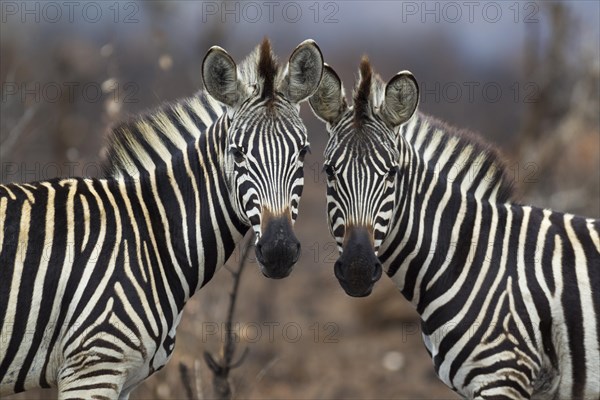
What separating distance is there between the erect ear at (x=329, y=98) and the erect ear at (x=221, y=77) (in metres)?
0.67

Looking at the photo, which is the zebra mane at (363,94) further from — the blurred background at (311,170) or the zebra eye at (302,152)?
the blurred background at (311,170)

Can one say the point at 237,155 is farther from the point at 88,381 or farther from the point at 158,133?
the point at 88,381

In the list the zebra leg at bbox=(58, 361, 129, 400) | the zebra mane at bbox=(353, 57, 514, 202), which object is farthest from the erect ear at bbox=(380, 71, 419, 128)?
the zebra leg at bbox=(58, 361, 129, 400)

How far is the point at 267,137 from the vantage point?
6.06m

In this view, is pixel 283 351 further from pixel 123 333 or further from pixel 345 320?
pixel 123 333

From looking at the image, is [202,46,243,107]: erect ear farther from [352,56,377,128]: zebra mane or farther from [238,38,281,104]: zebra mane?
[352,56,377,128]: zebra mane

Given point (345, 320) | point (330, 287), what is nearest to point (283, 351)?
point (345, 320)

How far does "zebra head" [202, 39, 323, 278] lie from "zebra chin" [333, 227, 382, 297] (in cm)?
42

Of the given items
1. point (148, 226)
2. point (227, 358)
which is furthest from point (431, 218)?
point (227, 358)

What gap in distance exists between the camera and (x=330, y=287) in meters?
19.0

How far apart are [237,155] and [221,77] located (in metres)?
0.62

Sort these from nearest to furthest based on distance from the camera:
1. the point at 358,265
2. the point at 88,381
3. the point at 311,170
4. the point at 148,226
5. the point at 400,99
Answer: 1. the point at 88,381
2. the point at 358,265
3. the point at 148,226
4. the point at 400,99
5. the point at 311,170

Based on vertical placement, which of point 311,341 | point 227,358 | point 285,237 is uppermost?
point 285,237

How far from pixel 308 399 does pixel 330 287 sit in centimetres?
666
